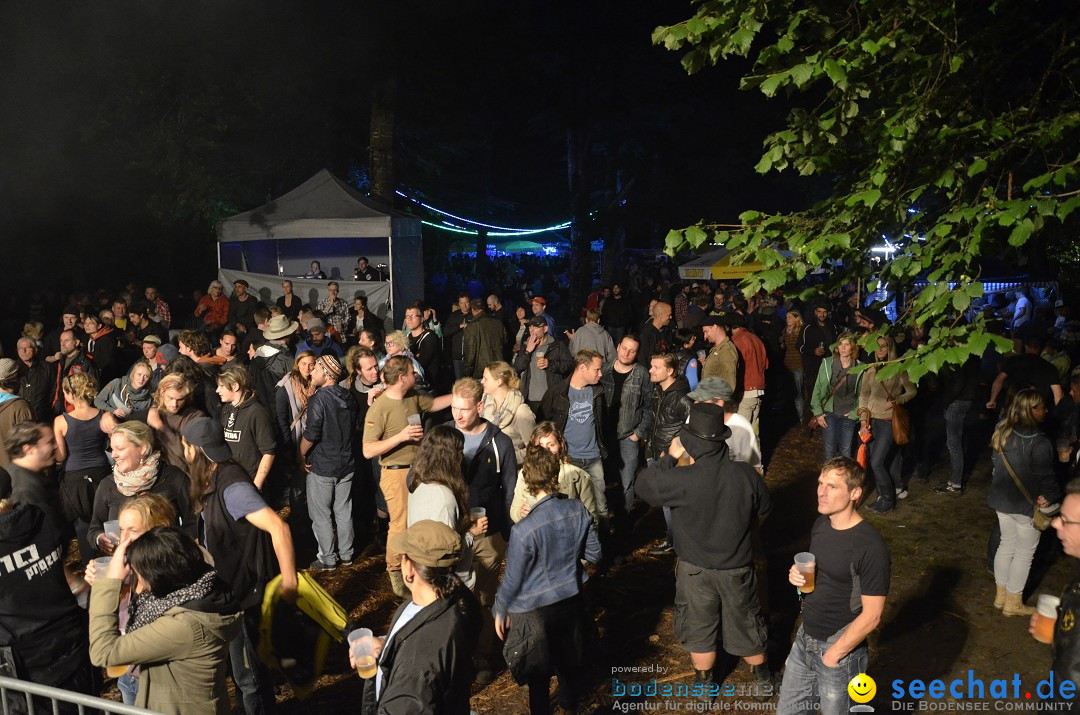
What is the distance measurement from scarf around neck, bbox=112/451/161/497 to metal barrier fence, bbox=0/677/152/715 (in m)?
1.36

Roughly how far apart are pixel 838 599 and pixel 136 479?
12.7ft

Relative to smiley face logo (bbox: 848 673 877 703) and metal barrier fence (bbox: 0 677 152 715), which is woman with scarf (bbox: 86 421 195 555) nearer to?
metal barrier fence (bbox: 0 677 152 715)

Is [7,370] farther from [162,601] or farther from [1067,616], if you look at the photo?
[1067,616]

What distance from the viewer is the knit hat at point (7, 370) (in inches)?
271

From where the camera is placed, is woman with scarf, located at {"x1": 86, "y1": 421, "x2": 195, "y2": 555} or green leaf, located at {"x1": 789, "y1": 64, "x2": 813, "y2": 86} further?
woman with scarf, located at {"x1": 86, "y1": 421, "x2": 195, "y2": 555}

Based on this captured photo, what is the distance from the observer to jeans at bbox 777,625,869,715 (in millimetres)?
4102

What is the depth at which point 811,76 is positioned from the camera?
4.38 metres

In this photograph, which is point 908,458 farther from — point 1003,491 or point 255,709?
point 255,709

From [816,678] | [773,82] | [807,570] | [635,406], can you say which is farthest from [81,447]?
[773,82]

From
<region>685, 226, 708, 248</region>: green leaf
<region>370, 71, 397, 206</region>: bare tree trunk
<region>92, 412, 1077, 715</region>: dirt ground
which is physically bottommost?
<region>92, 412, 1077, 715</region>: dirt ground

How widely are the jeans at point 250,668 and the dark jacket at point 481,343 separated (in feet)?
24.7

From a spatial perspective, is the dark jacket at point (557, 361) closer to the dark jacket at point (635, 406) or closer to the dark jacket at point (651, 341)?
the dark jacket at point (635, 406)

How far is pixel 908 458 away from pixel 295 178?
20.1 metres

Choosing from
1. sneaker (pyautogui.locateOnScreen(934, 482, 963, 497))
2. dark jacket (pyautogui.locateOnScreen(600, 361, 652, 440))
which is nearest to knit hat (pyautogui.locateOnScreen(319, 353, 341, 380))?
dark jacket (pyautogui.locateOnScreen(600, 361, 652, 440))
